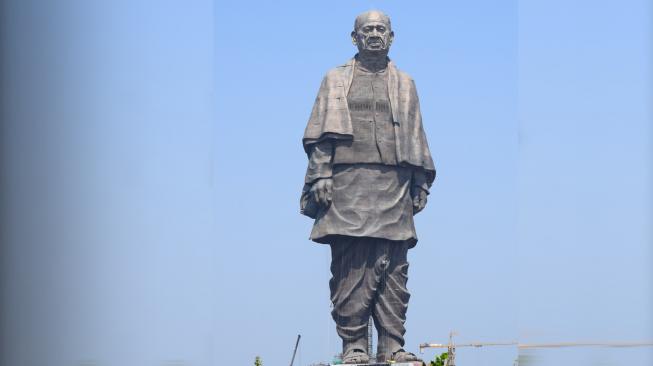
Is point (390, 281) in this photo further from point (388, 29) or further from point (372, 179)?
point (388, 29)

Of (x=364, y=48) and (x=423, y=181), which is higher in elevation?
(x=364, y=48)

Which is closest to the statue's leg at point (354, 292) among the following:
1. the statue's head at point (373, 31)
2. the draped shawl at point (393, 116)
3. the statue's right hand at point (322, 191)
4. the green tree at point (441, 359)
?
the statue's right hand at point (322, 191)

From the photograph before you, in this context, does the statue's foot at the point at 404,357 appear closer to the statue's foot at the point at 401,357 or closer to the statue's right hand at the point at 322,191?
the statue's foot at the point at 401,357

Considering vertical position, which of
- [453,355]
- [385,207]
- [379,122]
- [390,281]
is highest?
[379,122]

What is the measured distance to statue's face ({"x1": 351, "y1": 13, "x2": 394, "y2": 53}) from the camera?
15164 mm

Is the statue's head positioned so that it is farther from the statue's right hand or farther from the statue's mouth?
the statue's right hand

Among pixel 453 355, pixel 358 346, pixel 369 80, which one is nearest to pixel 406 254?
pixel 358 346

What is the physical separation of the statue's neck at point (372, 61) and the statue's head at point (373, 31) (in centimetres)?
8

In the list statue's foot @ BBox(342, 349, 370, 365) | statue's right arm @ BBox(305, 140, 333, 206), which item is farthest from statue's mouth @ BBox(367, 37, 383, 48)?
statue's foot @ BBox(342, 349, 370, 365)

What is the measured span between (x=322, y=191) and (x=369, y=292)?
151cm

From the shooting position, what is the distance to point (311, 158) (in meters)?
15.2

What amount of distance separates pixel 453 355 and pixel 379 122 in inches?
470

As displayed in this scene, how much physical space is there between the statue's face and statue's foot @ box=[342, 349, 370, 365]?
163 inches

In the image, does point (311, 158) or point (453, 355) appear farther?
point (453, 355)
